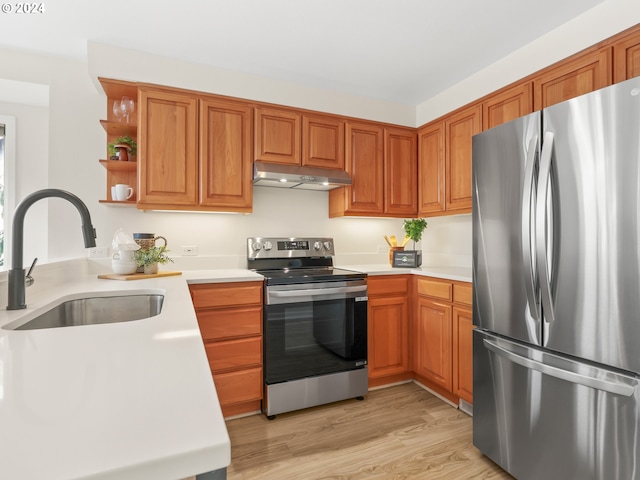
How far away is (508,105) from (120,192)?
107 inches

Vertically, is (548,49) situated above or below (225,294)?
above

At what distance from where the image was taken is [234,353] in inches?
90.0

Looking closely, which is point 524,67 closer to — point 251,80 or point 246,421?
point 251,80

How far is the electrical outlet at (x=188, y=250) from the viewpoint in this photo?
2.72 meters

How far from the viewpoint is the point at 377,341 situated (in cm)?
271

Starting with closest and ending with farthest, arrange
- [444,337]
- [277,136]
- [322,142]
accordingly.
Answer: [444,337] < [277,136] < [322,142]

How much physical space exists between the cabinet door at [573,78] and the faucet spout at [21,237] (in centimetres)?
249

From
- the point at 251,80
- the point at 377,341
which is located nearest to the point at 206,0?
the point at 251,80

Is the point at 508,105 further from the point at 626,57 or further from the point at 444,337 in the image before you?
the point at 444,337

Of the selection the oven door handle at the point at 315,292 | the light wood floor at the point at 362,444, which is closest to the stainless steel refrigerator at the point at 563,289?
the light wood floor at the point at 362,444

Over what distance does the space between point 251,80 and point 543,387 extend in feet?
8.69

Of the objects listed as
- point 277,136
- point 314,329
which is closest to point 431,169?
point 277,136

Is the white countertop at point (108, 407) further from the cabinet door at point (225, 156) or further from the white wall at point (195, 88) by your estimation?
the white wall at point (195, 88)

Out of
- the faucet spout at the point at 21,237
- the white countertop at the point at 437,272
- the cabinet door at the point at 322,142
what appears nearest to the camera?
the faucet spout at the point at 21,237
